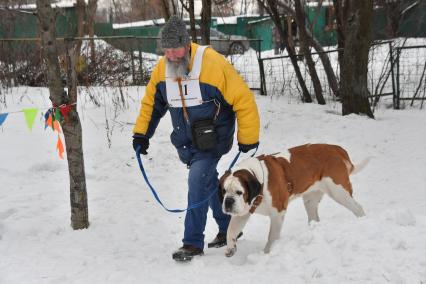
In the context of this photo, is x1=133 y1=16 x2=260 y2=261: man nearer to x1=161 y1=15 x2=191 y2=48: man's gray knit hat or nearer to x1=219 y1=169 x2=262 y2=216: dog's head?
x1=161 y1=15 x2=191 y2=48: man's gray knit hat

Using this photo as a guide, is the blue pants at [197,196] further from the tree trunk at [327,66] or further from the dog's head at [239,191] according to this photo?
the tree trunk at [327,66]

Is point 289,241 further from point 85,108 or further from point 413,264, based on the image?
point 85,108

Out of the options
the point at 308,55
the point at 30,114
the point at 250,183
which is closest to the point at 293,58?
the point at 308,55

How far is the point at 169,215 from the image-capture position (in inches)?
203

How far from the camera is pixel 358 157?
7355 millimetres

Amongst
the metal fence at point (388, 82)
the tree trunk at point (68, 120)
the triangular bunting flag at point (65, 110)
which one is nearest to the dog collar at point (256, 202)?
the tree trunk at point (68, 120)

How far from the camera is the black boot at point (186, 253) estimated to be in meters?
3.81

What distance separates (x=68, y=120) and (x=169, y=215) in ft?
5.04

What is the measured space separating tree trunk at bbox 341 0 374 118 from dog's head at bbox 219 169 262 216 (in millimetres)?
6110

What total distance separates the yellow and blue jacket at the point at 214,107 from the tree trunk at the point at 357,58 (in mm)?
5641

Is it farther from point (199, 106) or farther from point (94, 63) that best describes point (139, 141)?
point (94, 63)

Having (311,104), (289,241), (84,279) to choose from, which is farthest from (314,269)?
(311,104)

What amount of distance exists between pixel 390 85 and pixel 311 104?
213 cm

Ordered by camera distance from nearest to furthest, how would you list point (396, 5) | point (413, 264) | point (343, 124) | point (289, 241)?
point (413, 264) → point (289, 241) → point (343, 124) → point (396, 5)
